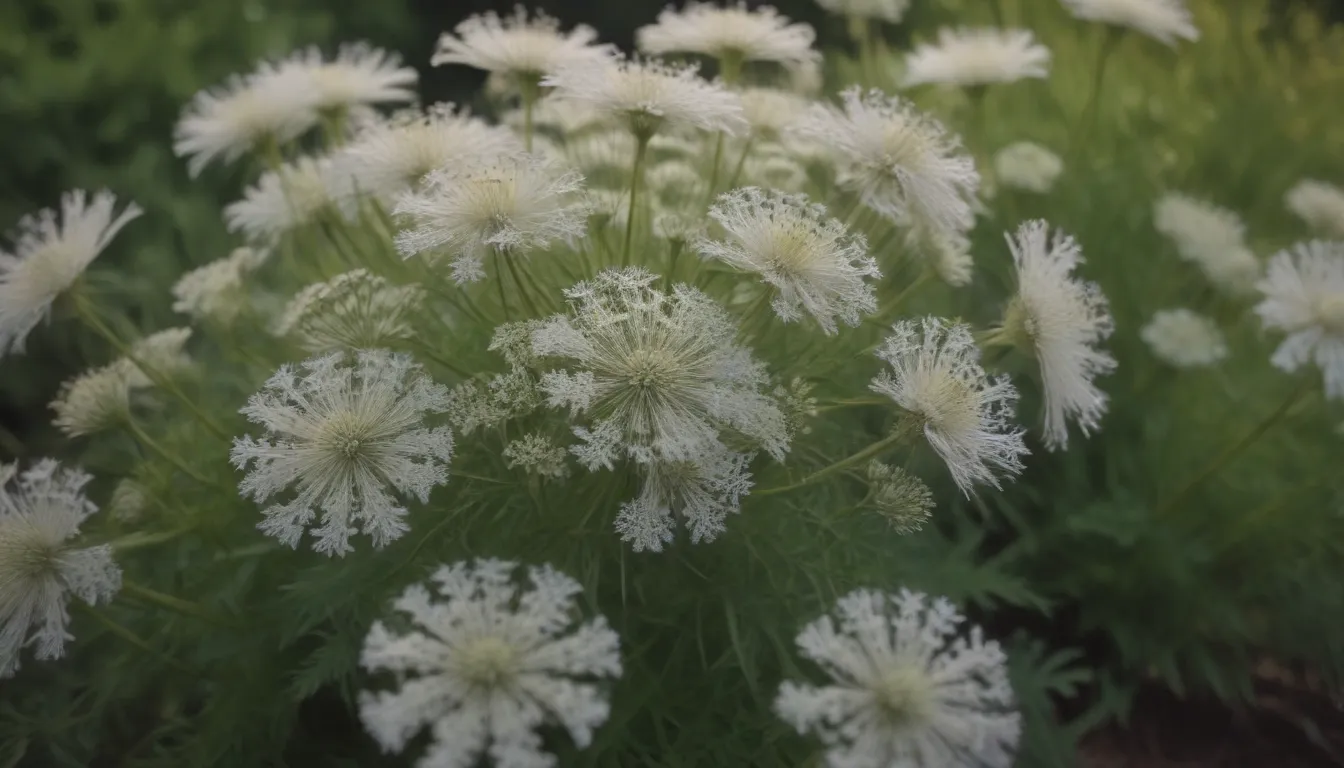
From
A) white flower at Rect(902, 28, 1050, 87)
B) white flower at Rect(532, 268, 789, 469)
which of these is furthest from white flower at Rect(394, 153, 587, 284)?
white flower at Rect(902, 28, 1050, 87)


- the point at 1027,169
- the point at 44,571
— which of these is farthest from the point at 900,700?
the point at 1027,169

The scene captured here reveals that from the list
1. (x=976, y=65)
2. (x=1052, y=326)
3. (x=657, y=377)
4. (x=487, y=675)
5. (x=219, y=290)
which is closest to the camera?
(x=487, y=675)

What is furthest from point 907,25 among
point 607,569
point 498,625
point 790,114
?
point 498,625

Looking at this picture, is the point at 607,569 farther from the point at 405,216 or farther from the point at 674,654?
the point at 405,216

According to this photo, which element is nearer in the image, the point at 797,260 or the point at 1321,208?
the point at 797,260

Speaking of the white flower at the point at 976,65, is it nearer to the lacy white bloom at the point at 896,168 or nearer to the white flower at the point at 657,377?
the lacy white bloom at the point at 896,168

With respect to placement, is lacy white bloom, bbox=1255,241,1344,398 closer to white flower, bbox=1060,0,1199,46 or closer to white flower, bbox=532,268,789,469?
white flower, bbox=1060,0,1199,46

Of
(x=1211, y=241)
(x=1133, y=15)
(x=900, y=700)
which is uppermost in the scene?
(x=1133, y=15)

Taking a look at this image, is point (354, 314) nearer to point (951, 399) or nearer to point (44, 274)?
point (44, 274)
